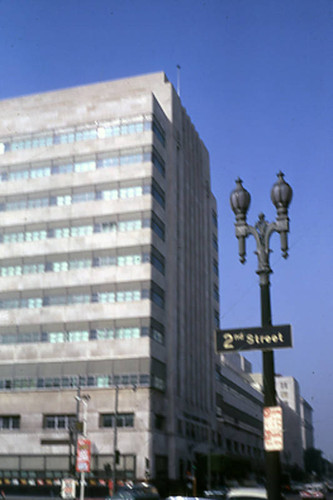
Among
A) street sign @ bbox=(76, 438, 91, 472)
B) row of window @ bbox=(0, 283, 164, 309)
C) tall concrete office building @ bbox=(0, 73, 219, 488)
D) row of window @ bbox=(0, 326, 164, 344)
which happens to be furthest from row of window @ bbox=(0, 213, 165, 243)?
street sign @ bbox=(76, 438, 91, 472)

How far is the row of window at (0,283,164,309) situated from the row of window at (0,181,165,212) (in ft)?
34.4

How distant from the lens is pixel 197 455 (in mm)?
81875

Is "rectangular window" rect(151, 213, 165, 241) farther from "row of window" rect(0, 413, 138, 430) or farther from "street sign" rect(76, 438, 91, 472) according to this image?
"street sign" rect(76, 438, 91, 472)

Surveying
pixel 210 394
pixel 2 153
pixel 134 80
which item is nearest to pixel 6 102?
pixel 2 153

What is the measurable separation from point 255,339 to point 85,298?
55589 mm

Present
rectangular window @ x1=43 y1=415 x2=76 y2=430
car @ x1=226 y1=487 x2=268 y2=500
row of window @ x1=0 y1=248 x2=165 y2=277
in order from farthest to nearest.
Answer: row of window @ x1=0 y1=248 x2=165 y2=277
rectangular window @ x1=43 y1=415 x2=76 y2=430
car @ x1=226 y1=487 x2=268 y2=500

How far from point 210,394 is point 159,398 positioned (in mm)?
23689

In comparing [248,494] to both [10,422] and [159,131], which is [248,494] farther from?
[159,131]

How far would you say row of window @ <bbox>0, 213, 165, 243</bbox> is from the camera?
238 feet

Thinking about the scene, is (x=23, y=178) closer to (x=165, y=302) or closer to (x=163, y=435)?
(x=165, y=302)

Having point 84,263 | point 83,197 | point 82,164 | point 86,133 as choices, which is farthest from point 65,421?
point 86,133

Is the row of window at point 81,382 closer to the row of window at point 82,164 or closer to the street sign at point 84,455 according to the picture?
the row of window at point 82,164

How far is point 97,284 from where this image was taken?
71.8m

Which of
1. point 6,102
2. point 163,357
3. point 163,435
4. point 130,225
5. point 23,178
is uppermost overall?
point 6,102
